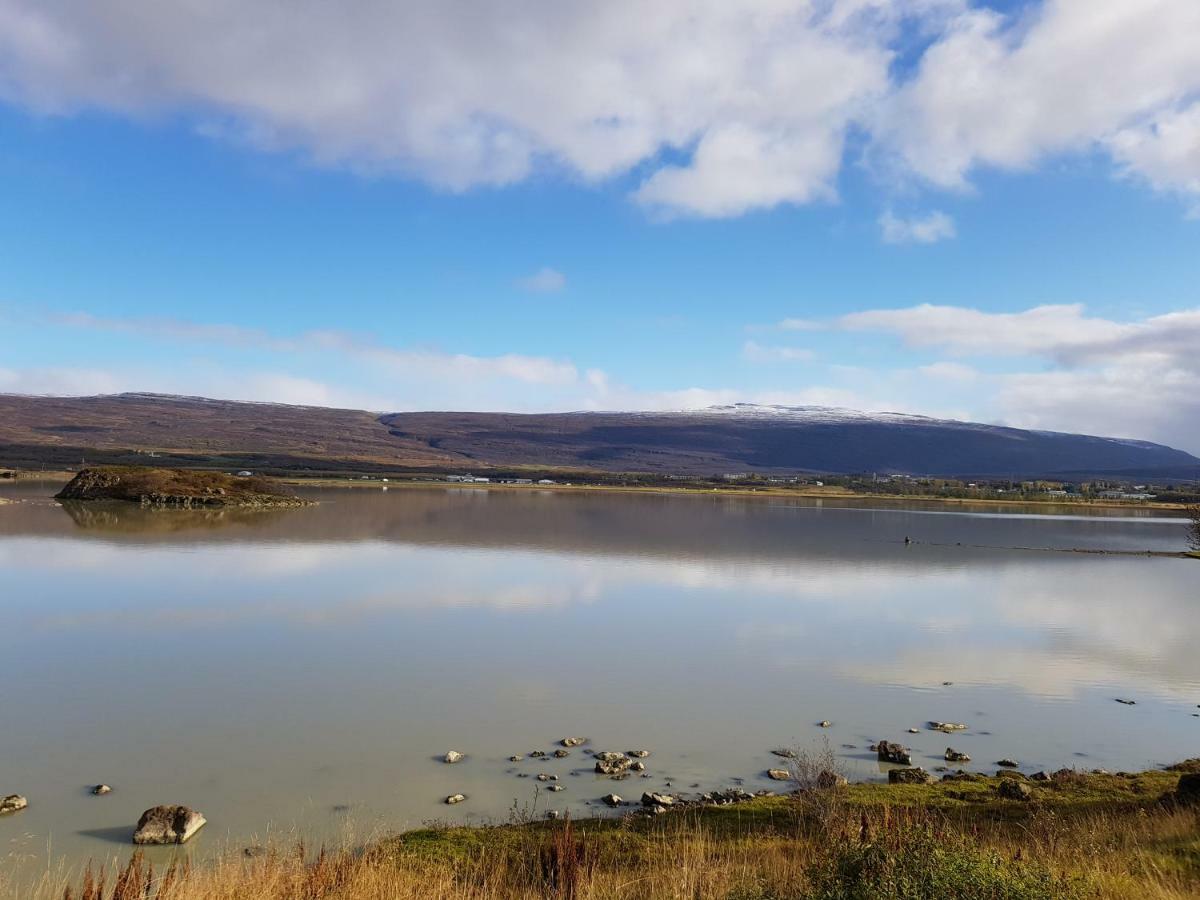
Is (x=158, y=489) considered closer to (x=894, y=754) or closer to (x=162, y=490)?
(x=162, y=490)

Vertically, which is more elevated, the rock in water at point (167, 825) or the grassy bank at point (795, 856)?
the grassy bank at point (795, 856)

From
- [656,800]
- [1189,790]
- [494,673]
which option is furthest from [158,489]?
[1189,790]

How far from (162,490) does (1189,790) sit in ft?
194

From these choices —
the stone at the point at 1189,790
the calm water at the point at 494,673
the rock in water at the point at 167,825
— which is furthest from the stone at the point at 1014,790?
the rock in water at the point at 167,825

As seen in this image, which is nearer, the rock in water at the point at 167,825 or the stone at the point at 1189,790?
the rock in water at the point at 167,825

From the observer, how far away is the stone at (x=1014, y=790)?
927 cm

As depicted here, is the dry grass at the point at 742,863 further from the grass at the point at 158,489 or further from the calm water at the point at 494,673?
the grass at the point at 158,489

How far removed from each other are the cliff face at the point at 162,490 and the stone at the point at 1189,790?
5627 centimetres

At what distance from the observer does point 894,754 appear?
1095 centimetres

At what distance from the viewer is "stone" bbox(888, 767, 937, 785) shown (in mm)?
10008

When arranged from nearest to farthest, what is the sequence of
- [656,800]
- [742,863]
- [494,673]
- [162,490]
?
[742,863]
[656,800]
[494,673]
[162,490]

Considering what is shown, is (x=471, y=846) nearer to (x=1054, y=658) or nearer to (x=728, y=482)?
(x=1054, y=658)

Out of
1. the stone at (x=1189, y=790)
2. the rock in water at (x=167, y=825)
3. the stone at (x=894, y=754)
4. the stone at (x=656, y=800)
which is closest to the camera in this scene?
the rock in water at (x=167, y=825)

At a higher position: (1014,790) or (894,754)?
(1014,790)
